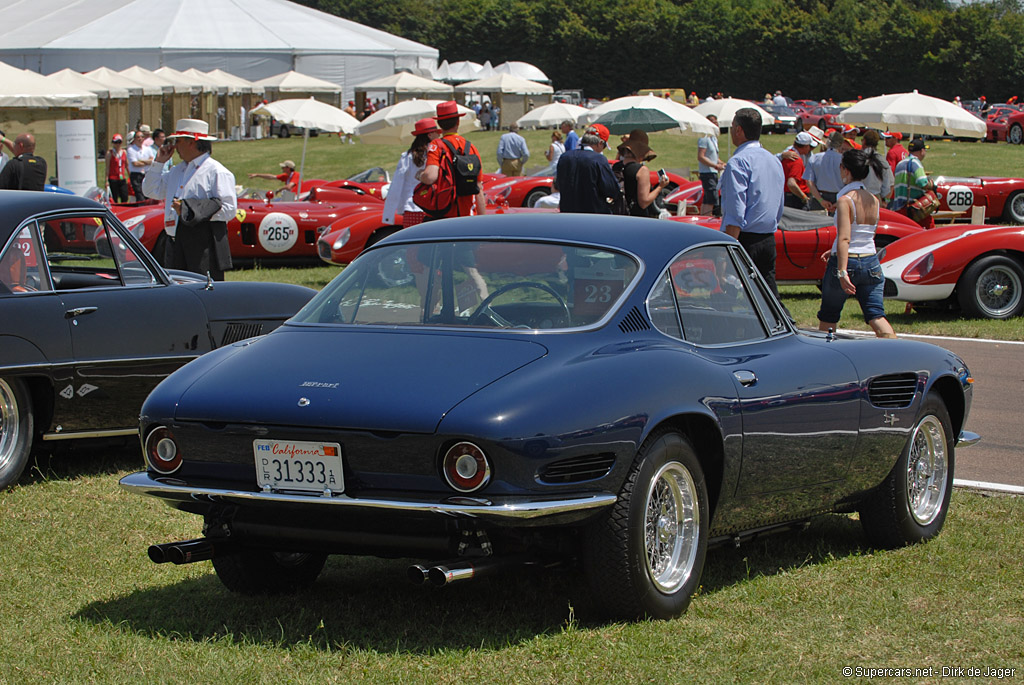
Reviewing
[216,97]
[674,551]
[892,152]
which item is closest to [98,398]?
[674,551]

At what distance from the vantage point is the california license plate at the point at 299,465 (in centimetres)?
403

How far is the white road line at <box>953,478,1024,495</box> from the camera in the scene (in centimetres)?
676

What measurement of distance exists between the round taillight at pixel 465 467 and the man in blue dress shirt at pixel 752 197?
218 inches

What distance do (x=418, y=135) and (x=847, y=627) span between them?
7396 millimetres

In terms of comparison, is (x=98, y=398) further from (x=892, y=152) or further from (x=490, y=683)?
(x=892, y=152)

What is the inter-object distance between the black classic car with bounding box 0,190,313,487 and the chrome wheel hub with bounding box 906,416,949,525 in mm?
3674

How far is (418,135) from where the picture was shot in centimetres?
1103

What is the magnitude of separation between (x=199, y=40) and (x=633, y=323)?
56.7m

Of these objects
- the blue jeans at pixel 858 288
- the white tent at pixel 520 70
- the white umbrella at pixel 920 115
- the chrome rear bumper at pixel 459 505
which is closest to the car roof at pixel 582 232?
the chrome rear bumper at pixel 459 505

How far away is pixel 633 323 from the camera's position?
15.0ft

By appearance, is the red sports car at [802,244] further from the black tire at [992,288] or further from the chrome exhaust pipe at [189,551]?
the chrome exhaust pipe at [189,551]

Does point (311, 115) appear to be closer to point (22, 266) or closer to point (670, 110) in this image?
point (670, 110)

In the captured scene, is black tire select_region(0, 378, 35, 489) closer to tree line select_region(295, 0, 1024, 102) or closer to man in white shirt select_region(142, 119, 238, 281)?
man in white shirt select_region(142, 119, 238, 281)

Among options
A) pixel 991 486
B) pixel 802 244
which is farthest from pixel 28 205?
pixel 802 244
